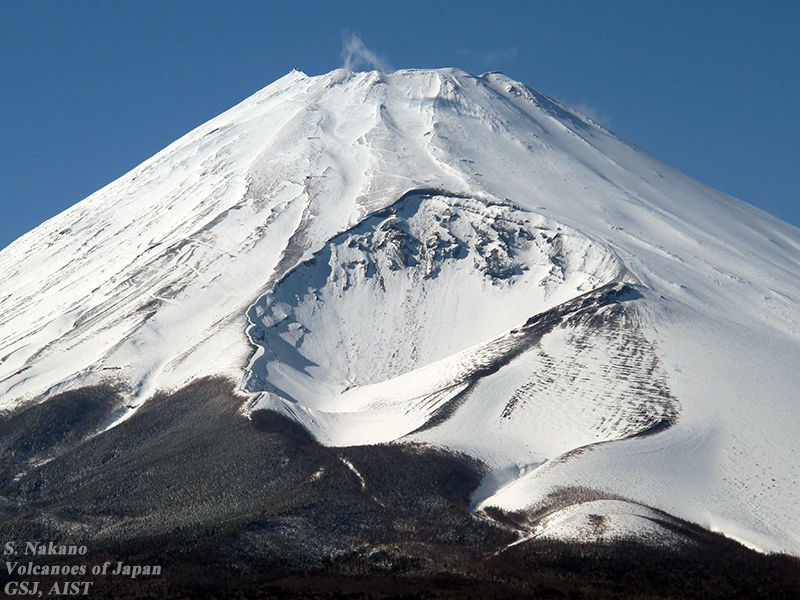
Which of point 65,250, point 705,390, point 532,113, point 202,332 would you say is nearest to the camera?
point 705,390

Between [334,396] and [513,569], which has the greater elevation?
[334,396]

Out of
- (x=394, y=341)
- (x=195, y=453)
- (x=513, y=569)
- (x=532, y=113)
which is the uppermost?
(x=532, y=113)

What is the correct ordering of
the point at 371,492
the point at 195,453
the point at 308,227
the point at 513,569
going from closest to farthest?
the point at 513,569
the point at 371,492
the point at 195,453
the point at 308,227

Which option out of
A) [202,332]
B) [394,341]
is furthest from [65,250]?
[394,341]

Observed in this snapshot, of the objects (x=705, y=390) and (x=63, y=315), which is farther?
(x=63, y=315)

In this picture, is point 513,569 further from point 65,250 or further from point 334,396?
point 65,250

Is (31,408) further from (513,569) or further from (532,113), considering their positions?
(532,113)

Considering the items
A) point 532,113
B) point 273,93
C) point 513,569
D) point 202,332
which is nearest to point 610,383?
point 513,569
